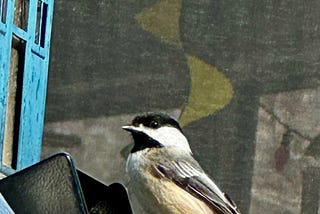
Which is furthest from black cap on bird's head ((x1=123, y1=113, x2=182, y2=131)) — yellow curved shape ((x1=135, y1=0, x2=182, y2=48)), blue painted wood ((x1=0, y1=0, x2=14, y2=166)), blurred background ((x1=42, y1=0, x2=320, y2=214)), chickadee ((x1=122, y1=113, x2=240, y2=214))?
yellow curved shape ((x1=135, y1=0, x2=182, y2=48))

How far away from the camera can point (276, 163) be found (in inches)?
265

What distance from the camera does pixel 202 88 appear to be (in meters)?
6.73

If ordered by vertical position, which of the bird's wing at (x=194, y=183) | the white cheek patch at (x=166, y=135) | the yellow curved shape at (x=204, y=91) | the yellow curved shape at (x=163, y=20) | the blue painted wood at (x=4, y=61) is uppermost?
the blue painted wood at (x=4, y=61)

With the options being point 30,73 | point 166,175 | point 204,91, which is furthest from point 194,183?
point 204,91

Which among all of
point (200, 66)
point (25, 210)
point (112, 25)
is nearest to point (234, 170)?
point (200, 66)

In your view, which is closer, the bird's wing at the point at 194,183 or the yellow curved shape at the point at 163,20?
the bird's wing at the point at 194,183

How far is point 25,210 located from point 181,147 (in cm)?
110

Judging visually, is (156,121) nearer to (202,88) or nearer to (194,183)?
(194,183)

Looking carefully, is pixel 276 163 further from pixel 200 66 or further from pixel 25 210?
pixel 25 210

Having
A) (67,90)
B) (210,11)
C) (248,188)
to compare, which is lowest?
(248,188)

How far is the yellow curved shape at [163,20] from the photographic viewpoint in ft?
22.4

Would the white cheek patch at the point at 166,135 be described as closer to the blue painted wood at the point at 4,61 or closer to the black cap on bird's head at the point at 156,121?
the black cap on bird's head at the point at 156,121

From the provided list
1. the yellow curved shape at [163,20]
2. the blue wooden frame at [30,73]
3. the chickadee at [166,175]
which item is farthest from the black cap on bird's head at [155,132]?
the yellow curved shape at [163,20]

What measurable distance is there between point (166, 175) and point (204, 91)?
3.88m
